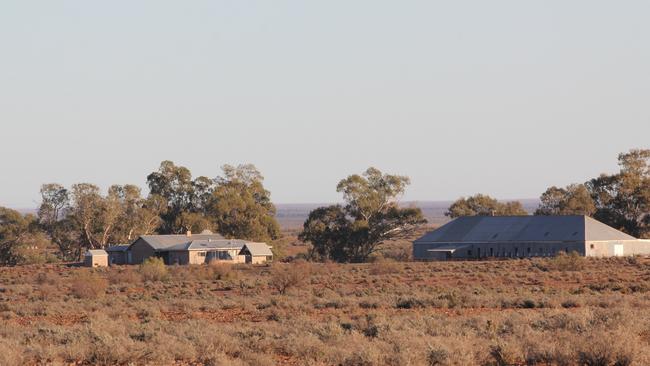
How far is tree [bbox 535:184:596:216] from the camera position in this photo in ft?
336

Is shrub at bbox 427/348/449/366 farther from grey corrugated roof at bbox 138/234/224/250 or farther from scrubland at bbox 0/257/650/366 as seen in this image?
grey corrugated roof at bbox 138/234/224/250

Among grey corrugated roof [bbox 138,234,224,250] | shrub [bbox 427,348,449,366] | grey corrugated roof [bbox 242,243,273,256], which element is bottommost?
shrub [bbox 427,348,449,366]

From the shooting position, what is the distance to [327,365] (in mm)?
20734

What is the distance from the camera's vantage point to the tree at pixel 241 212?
99562mm

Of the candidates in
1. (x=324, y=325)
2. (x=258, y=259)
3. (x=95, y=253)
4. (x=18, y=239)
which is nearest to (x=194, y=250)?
(x=258, y=259)

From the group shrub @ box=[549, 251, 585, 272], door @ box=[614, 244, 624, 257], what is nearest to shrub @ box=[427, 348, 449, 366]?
shrub @ box=[549, 251, 585, 272]

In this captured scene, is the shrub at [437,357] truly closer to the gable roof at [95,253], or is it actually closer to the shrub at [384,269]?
the shrub at [384,269]

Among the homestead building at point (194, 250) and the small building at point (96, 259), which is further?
the homestead building at point (194, 250)

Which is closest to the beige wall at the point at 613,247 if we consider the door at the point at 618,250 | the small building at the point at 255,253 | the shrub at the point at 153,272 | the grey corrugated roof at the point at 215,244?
the door at the point at 618,250

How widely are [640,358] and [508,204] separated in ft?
307

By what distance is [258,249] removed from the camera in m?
91.1

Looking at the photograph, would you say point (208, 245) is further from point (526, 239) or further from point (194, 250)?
point (526, 239)

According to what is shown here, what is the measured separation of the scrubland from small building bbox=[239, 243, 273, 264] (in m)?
35.2

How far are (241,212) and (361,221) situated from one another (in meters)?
11.2
